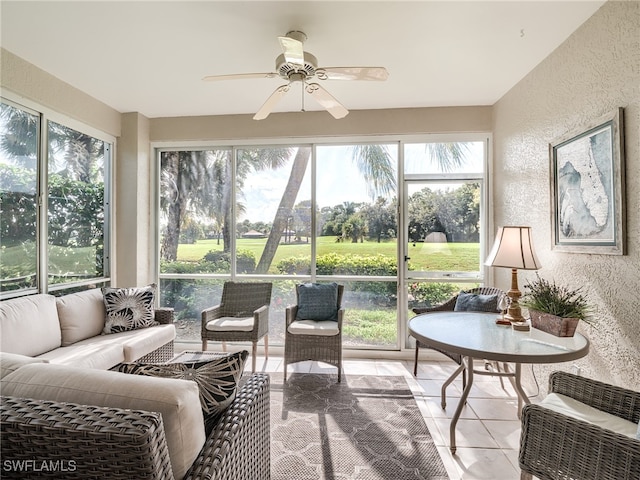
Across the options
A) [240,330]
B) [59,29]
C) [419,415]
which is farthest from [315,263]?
[59,29]

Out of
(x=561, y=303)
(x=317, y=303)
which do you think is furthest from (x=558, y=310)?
(x=317, y=303)

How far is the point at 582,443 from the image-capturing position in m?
1.25

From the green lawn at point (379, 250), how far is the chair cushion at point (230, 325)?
0.85 meters

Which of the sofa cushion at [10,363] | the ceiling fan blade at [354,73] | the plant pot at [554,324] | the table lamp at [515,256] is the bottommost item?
the plant pot at [554,324]

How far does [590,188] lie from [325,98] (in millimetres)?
1915

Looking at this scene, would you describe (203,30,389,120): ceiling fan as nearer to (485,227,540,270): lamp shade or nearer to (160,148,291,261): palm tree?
(485,227,540,270): lamp shade

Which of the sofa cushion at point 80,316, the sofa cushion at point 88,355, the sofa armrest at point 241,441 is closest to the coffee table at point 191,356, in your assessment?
the sofa cushion at point 80,316

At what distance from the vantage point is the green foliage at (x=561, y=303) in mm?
2081

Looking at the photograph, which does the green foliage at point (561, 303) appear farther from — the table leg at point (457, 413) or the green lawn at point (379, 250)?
the green lawn at point (379, 250)

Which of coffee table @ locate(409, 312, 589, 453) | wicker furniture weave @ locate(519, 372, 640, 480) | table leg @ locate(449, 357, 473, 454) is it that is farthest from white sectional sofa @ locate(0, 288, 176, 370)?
wicker furniture weave @ locate(519, 372, 640, 480)

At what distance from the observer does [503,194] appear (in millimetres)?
3365

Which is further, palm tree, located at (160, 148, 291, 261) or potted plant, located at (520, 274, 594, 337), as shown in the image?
palm tree, located at (160, 148, 291, 261)

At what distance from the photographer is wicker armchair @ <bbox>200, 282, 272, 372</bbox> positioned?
10.4ft

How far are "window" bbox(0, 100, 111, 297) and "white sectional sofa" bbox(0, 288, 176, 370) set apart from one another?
385mm
